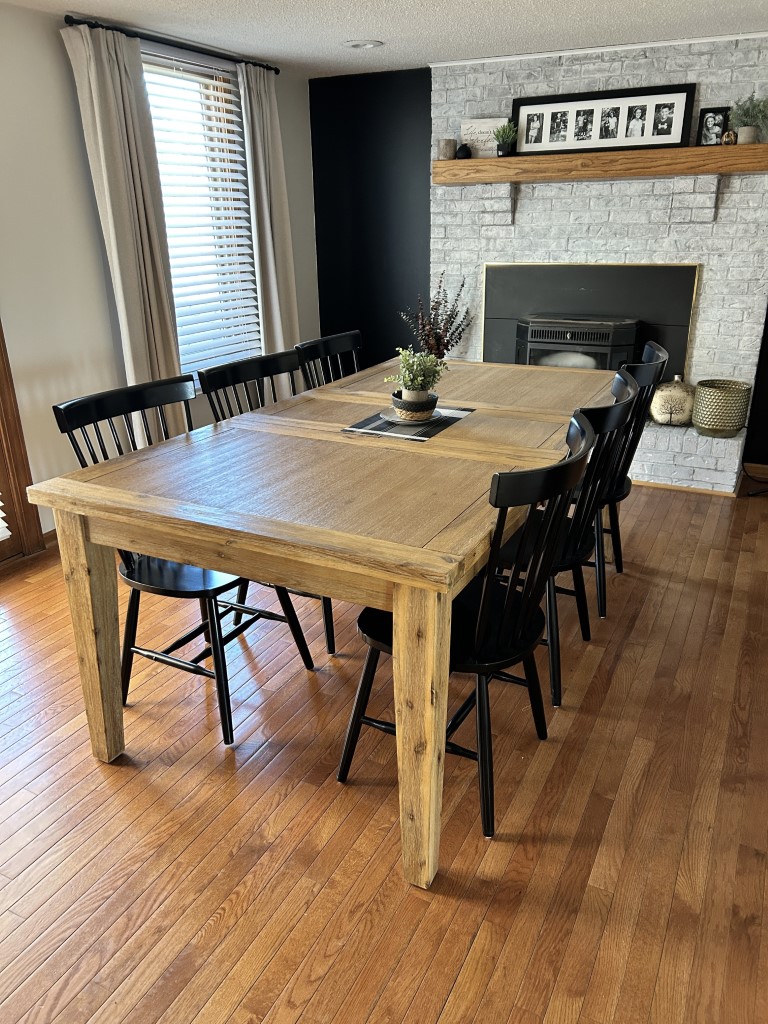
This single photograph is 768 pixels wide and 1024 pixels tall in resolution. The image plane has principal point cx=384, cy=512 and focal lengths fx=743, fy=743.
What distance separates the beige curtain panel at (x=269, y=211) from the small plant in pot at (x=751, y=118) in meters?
2.63

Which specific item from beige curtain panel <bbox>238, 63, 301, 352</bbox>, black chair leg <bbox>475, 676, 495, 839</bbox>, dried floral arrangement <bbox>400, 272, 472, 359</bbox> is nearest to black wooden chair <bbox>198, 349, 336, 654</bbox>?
black chair leg <bbox>475, 676, 495, 839</bbox>

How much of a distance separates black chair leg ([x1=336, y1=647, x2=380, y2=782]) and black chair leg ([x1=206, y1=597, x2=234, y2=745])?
39 cm

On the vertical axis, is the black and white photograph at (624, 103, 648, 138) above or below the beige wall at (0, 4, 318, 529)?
above

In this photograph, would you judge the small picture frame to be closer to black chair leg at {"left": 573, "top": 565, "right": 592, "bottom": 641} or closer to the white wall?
black chair leg at {"left": 573, "top": 565, "right": 592, "bottom": 641}

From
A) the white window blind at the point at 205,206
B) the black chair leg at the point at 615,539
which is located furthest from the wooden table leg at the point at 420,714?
the white window blind at the point at 205,206

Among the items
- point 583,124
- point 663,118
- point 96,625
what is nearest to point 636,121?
point 663,118

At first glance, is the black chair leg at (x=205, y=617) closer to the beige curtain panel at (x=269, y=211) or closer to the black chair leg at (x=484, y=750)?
the black chair leg at (x=484, y=750)

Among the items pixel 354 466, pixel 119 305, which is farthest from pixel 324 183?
pixel 354 466

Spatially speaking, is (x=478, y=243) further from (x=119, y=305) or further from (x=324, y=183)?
(x=119, y=305)

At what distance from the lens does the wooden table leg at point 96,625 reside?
196 centimetres

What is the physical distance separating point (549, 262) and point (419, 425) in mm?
2626

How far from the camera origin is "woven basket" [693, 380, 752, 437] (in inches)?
163

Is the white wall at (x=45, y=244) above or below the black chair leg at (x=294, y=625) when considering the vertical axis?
above

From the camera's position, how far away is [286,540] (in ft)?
5.27
